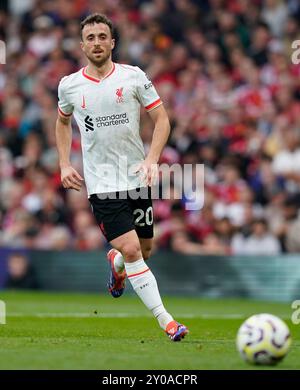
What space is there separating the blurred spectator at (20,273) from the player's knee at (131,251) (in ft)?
28.4

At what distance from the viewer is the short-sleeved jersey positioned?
10031 millimetres

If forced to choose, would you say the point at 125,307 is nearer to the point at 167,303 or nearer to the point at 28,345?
the point at 167,303

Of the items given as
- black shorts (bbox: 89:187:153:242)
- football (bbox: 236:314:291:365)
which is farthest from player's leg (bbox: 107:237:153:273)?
football (bbox: 236:314:291:365)

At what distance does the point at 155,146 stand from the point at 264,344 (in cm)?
257

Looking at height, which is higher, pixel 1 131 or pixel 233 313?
pixel 1 131

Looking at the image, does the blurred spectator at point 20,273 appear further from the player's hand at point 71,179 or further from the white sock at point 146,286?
the white sock at point 146,286

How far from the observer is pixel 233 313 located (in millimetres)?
14570

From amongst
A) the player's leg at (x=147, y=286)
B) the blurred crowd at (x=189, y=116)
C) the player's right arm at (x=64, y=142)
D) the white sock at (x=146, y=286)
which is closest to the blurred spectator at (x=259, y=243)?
the blurred crowd at (x=189, y=116)

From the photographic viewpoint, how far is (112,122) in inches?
395

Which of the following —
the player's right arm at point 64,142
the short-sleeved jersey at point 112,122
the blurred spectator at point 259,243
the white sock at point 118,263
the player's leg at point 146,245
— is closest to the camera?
the short-sleeved jersey at point 112,122

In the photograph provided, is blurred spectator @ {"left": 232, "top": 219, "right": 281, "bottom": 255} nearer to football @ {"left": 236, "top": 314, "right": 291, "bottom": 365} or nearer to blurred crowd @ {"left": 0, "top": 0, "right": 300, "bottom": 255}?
blurred crowd @ {"left": 0, "top": 0, "right": 300, "bottom": 255}

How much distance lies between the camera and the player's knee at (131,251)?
9734mm

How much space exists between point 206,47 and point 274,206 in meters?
4.75
